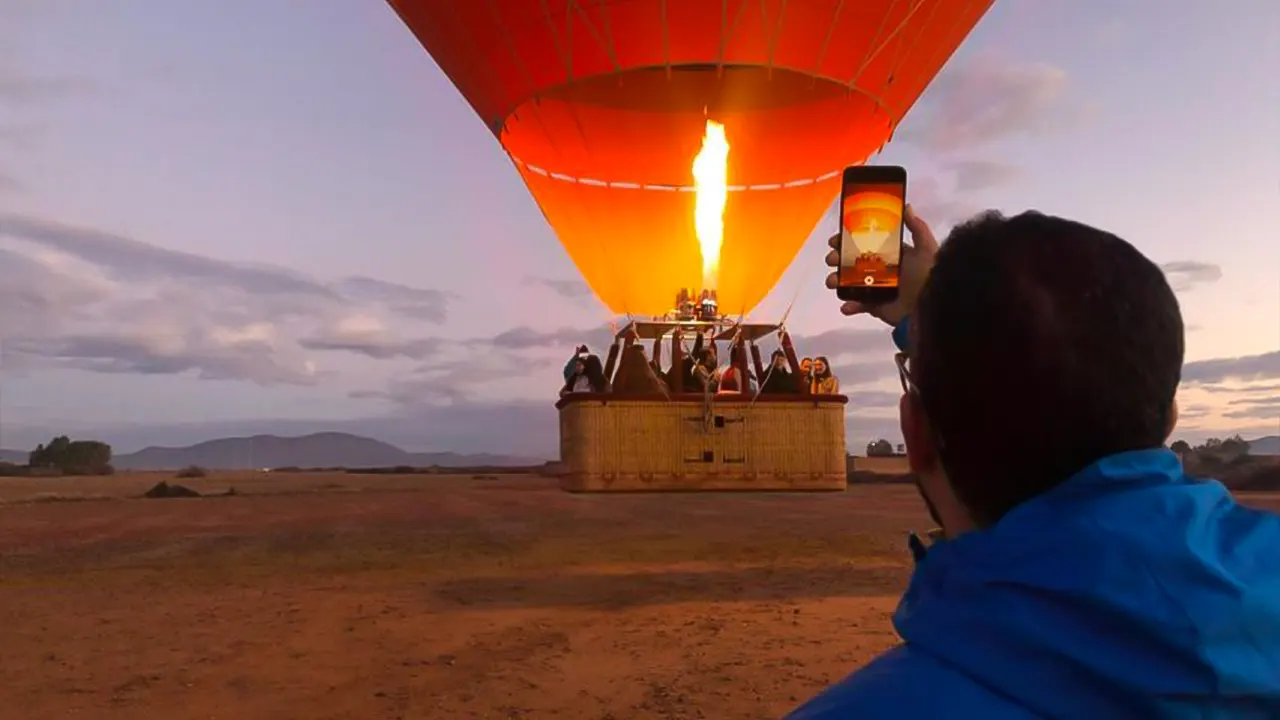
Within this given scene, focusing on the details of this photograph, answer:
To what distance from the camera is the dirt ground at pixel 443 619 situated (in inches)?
225

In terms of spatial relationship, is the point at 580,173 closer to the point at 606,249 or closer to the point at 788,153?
the point at 606,249

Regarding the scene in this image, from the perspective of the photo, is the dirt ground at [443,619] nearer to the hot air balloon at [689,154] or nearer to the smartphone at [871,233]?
the hot air balloon at [689,154]

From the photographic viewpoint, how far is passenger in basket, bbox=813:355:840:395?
21.4 feet

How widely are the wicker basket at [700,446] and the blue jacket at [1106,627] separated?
205 inches

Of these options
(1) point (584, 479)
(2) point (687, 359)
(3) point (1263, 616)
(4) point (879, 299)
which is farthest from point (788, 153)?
A: (3) point (1263, 616)

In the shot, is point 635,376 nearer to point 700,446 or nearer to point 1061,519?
point 700,446

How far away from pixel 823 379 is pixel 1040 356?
5697mm

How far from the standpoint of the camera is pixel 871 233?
5.60ft

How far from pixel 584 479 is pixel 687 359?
1616 mm

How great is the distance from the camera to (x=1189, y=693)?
837mm

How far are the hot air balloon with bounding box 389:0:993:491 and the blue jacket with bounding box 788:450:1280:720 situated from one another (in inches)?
205

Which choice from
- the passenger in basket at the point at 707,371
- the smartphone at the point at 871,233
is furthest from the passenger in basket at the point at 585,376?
the smartphone at the point at 871,233

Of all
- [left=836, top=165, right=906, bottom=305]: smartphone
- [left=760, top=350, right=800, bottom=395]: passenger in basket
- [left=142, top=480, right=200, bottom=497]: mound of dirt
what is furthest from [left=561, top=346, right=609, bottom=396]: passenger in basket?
[left=142, top=480, right=200, bottom=497]: mound of dirt

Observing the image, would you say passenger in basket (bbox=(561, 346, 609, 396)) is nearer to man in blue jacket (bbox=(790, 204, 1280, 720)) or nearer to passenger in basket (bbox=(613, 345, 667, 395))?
passenger in basket (bbox=(613, 345, 667, 395))
